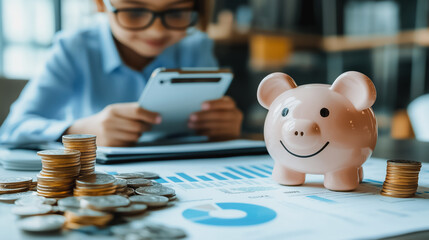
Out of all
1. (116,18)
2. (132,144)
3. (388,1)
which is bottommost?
(132,144)

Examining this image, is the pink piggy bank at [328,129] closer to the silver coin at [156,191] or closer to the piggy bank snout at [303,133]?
the piggy bank snout at [303,133]

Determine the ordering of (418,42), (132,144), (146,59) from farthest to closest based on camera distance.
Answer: (418,42)
(146,59)
(132,144)

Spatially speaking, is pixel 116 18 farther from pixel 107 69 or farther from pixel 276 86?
pixel 276 86

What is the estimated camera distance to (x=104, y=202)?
39 cm

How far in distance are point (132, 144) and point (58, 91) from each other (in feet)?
1.63

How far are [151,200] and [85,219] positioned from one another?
0.31 ft

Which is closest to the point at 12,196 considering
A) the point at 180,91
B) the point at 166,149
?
the point at 166,149

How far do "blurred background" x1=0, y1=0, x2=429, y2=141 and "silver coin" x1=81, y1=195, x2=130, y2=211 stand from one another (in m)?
2.24

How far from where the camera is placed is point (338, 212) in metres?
0.43

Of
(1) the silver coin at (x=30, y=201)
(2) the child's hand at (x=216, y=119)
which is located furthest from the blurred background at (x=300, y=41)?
(1) the silver coin at (x=30, y=201)

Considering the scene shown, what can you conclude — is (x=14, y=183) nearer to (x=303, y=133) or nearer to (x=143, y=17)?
(x=303, y=133)

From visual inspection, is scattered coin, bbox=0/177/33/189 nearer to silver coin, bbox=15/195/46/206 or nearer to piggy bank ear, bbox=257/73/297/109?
Answer: silver coin, bbox=15/195/46/206

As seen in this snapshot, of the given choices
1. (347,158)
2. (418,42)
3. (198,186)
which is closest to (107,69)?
(198,186)

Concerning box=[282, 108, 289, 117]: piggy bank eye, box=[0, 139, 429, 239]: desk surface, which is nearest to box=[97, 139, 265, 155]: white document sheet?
box=[0, 139, 429, 239]: desk surface
